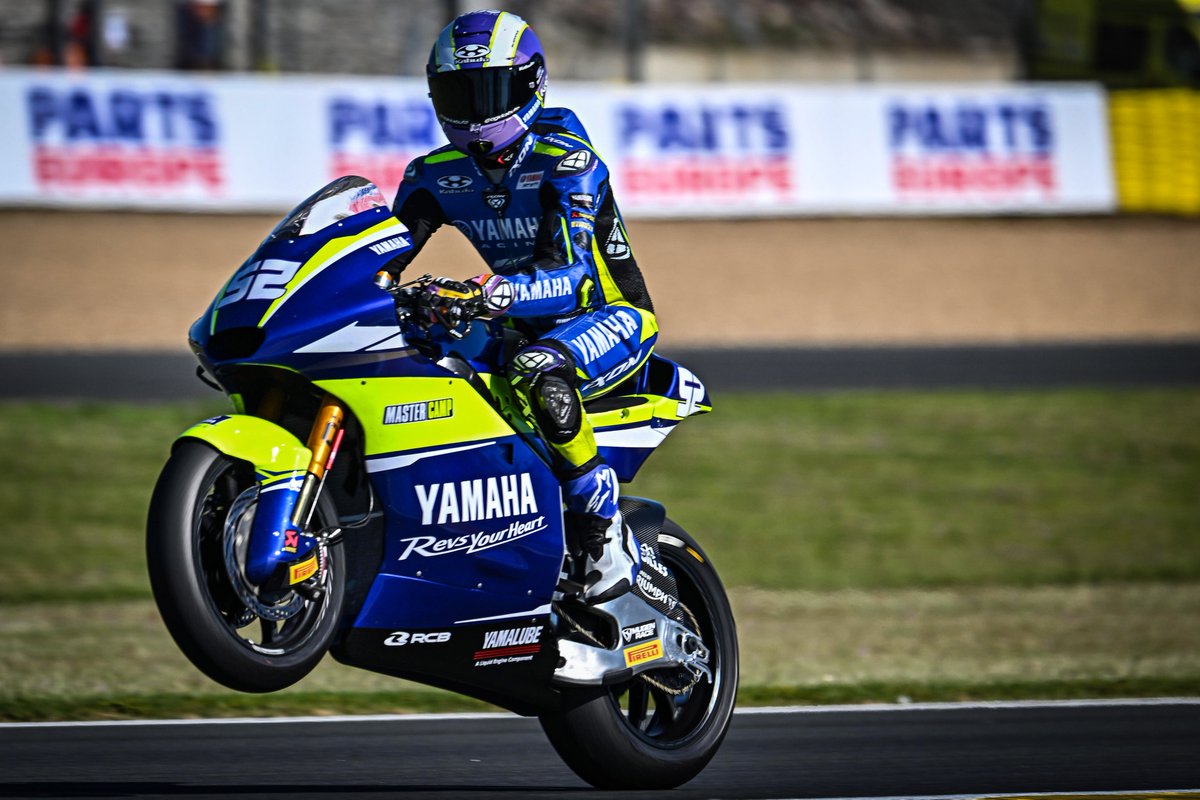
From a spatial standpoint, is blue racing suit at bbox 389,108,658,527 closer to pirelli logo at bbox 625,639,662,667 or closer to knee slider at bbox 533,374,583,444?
knee slider at bbox 533,374,583,444

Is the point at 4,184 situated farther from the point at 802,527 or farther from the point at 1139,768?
the point at 1139,768

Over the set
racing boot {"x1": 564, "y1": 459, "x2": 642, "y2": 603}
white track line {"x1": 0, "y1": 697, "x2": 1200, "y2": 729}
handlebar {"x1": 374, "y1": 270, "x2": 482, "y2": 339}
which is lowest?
white track line {"x1": 0, "y1": 697, "x2": 1200, "y2": 729}

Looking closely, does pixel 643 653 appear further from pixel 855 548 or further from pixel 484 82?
pixel 855 548

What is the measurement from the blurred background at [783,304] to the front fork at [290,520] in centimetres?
262

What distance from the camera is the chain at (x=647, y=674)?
5391 mm

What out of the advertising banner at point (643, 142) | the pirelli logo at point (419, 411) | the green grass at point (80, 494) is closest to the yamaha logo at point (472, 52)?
the pirelli logo at point (419, 411)

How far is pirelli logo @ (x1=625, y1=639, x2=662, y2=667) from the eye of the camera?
17.9 feet

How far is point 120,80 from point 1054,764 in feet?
55.7

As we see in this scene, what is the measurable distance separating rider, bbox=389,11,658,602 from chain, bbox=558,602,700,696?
0.33ft

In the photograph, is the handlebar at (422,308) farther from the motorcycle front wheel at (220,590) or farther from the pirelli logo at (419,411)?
the motorcycle front wheel at (220,590)

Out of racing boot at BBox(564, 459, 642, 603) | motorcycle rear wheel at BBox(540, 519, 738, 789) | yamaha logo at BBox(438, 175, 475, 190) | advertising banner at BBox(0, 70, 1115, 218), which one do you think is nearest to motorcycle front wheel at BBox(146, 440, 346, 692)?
racing boot at BBox(564, 459, 642, 603)

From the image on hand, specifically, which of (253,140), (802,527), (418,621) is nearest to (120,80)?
(253,140)

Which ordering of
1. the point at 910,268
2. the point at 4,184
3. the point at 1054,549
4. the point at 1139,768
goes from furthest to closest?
1. the point at 910,268
2. the point at 4,184
3. the point at 1054,549
4. the point at 1139,768

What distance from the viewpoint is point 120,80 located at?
20.5 m
